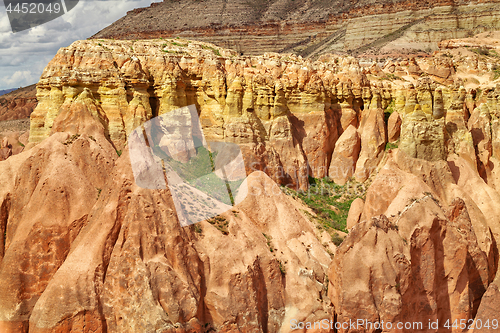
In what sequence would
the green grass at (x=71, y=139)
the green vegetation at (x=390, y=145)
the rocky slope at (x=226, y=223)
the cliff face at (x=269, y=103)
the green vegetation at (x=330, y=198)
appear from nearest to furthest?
the rocky slope at (x=226, y=223), the green grass at (x=71, y=139), the green vegetation at (x=330, y=198), the cliff face at (x=269, y=103), the green vegetation at (x=390, y=145)

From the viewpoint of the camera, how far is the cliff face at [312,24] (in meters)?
82.2

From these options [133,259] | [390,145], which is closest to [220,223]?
[133,259]

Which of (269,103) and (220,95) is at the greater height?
(220,95)

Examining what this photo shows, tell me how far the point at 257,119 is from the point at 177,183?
12874mm

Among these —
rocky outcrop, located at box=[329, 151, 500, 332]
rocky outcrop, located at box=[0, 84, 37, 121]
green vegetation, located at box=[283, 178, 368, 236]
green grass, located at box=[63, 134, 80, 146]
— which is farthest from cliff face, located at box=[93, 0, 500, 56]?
green grass, located at box=[63, 134, 80, 146]

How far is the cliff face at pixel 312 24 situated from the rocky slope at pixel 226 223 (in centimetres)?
4978

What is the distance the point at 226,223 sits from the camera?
734 inches

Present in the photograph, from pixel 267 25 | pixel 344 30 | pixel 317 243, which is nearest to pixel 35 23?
pixel 317 243

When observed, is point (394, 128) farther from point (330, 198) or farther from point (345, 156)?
point (330, 198)

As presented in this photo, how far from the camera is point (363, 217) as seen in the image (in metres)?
24.1

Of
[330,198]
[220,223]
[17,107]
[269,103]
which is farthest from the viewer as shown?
[17,107]

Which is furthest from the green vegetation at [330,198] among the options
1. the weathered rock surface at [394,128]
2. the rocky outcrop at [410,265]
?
the rocky outcrop at [410,265]

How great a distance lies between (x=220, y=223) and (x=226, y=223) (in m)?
0.24

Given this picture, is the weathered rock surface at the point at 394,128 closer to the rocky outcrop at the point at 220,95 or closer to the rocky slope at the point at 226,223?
the rocky slope at the point at 226,223
